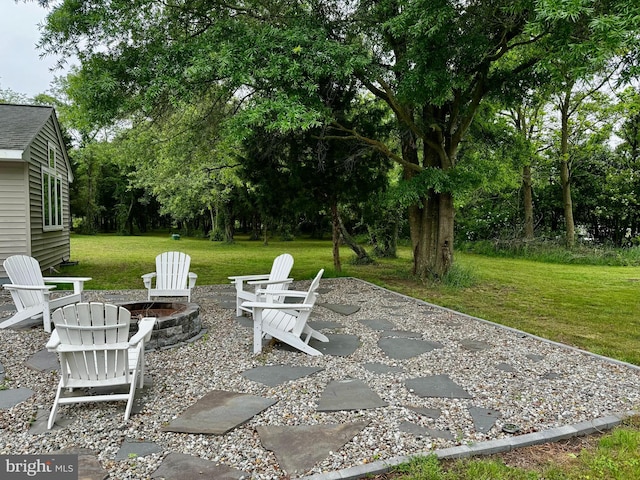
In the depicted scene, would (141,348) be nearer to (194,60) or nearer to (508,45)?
(194,60)

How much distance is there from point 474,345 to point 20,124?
9437mm

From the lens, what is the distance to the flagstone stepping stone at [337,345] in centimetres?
411

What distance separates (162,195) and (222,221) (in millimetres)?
3455

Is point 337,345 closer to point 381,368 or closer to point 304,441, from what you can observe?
point 381,368

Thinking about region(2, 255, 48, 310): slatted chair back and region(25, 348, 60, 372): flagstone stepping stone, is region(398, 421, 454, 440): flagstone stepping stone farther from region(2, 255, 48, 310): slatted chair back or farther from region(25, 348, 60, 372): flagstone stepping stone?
region(2, 255, 48, 310): slatted chair back

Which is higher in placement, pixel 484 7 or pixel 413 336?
pixel 484 7

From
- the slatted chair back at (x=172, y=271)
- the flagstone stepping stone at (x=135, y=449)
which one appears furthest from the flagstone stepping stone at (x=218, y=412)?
the slatted chair back at (x=172, y=271)

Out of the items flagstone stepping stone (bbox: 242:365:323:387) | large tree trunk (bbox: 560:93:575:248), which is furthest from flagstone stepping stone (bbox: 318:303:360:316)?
large tree trunk (bbox: 560:93:575:248)

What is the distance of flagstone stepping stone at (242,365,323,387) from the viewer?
133 inches

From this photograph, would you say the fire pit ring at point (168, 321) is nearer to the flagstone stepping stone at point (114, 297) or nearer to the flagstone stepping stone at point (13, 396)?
the flagstone stepping stone at point (13, 396)

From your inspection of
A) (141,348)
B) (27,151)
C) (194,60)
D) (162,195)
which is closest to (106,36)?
(194,60)

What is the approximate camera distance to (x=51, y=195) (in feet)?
32.1

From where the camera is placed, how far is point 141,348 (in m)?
3.12

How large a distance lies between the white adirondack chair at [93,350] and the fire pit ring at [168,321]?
118 cm
